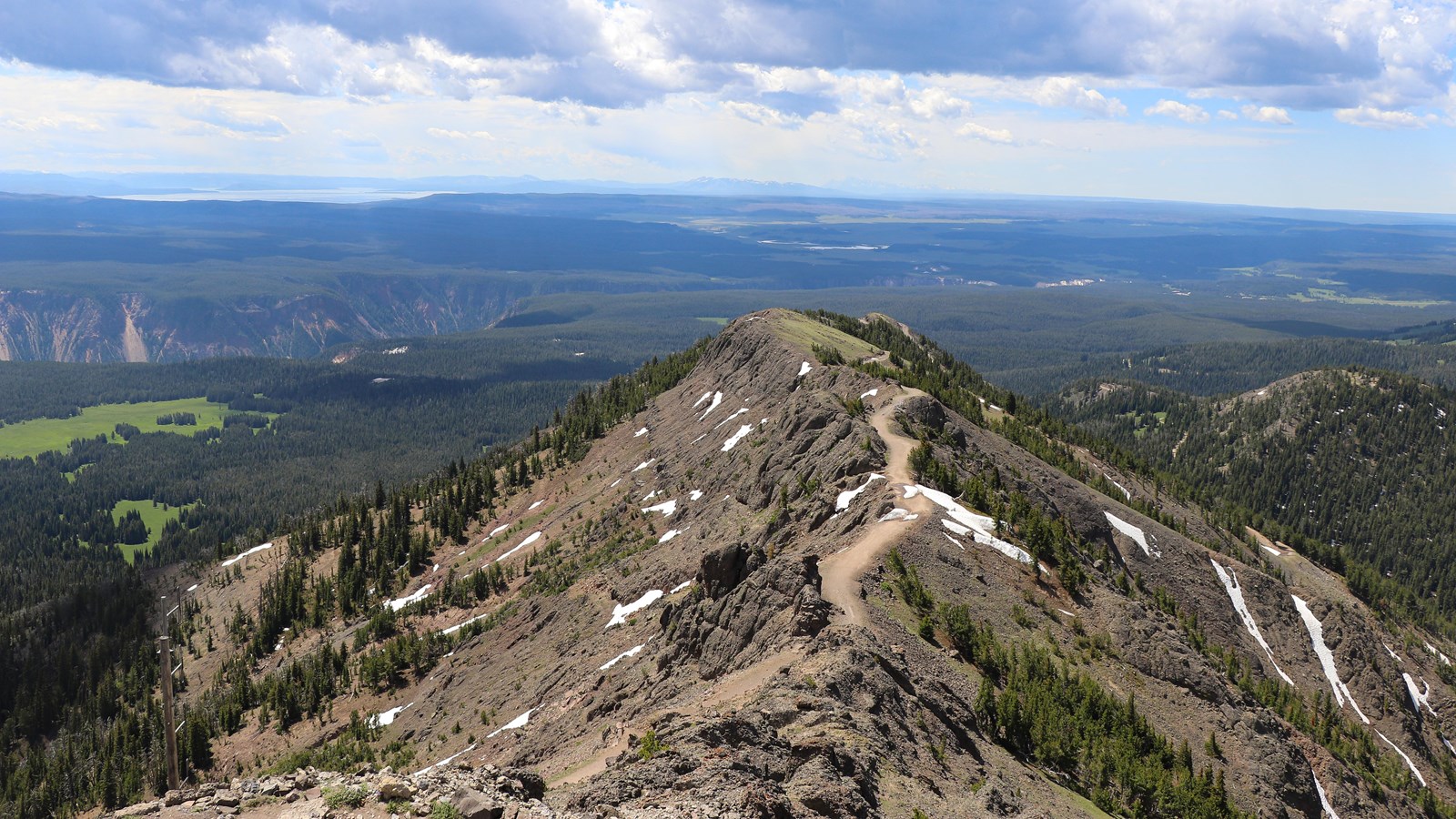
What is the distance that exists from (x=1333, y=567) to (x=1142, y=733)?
117 meters

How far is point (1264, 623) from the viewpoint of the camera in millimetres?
82188

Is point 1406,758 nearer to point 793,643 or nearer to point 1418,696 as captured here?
point 1418,696

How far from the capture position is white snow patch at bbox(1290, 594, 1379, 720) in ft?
263

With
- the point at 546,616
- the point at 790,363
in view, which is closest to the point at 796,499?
the point at 546,616

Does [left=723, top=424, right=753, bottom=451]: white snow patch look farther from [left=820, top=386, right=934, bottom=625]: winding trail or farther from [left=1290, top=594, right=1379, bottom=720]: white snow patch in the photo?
[left=1290, top=594, right=1379, bottom=720]: white snow patch

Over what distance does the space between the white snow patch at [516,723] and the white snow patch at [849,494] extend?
2312 cm

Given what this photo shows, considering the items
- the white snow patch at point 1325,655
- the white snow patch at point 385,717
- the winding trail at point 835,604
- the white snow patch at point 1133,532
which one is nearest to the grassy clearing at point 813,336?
the white snow patch at point 1133,532

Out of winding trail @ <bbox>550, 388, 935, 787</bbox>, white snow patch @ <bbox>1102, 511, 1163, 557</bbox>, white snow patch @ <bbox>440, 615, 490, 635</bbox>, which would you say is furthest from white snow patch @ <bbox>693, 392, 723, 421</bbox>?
white snow patch @ <bbox>1102, 511, 1163, 557</bbox>

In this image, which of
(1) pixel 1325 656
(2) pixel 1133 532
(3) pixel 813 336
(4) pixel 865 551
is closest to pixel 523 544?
(3) pixel 813 336

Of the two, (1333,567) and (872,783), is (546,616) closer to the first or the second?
(872,783)

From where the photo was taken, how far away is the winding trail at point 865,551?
46.2 meters

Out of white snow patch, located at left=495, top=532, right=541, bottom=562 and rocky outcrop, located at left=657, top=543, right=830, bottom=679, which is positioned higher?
rocky outcrop, located at left=657, top=543, right=830, bottom=679

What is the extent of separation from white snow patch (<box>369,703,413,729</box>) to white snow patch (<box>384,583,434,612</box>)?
25146 mm

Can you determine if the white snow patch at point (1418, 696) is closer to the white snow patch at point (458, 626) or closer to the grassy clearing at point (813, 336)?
the grassy clearing at point (813, 336)
